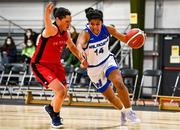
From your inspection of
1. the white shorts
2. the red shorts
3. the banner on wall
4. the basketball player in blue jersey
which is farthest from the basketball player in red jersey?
the banner on wall

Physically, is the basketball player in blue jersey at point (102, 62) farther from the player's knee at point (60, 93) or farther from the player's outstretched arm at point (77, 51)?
the player's knee at point (60, 93)

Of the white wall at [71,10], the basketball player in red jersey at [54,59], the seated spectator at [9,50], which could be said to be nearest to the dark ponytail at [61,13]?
the basketball player in red jersey at [54,59]

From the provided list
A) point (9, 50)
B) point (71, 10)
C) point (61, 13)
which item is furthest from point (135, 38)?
point (71, 10)

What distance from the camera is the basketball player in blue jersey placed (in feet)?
23.7

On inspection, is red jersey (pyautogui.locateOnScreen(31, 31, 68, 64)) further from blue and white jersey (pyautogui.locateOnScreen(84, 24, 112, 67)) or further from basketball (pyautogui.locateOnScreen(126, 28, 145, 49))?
basketball (pyautogui.locateOnScreen(126, 28, 145, 49))

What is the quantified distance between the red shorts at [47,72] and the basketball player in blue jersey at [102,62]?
19.7 inches

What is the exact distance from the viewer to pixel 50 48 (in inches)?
278

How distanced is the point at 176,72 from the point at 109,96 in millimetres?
9333

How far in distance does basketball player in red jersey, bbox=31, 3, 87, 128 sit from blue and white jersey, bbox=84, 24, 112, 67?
0.39 meters

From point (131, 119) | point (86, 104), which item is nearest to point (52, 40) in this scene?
point (131, 119)

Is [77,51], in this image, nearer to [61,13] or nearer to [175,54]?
[61,13]

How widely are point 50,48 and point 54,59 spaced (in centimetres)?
18

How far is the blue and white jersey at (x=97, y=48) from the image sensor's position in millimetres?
7359

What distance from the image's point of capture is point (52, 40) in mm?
7004
